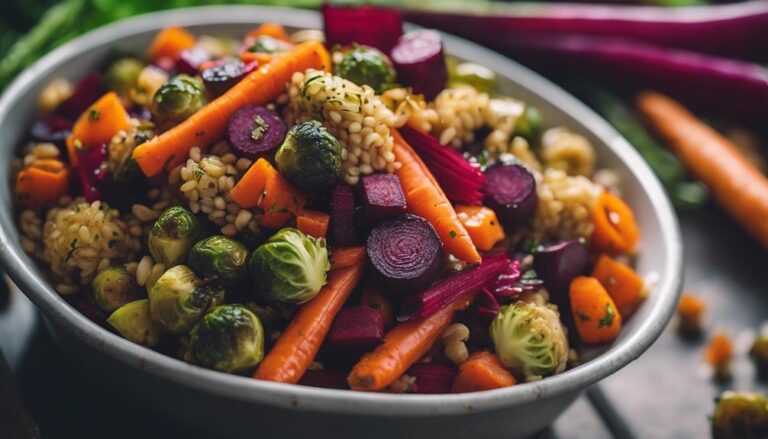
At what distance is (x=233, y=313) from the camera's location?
2.52 metres

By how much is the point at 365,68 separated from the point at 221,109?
0.61 meters

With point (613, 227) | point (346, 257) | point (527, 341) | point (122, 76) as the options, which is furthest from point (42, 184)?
point (613, 227)

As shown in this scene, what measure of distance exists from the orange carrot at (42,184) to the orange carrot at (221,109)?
51cm

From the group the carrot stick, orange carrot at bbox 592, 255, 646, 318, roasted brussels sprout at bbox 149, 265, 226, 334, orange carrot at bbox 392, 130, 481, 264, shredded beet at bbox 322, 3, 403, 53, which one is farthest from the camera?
the carrot stick

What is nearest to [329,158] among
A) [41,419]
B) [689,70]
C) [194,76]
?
[194,76]

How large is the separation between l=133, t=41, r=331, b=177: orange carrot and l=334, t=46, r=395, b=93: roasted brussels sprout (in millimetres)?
93

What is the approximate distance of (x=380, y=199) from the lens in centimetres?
276

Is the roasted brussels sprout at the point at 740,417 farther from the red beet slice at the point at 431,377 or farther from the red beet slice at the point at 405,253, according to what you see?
the red beet slice at the point at 405,253

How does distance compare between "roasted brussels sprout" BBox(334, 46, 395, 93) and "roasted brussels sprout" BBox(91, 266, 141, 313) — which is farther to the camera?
"roasted brussels sprout" BBox(334, 46, 395, 93)

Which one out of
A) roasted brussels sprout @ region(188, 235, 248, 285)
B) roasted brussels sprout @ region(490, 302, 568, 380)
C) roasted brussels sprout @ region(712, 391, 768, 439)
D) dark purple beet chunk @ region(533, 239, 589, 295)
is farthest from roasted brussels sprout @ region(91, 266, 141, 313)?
roasted brussels sprout @ region(712, 391, 768, 439)

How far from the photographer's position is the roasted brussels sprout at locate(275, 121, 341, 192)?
104 inches

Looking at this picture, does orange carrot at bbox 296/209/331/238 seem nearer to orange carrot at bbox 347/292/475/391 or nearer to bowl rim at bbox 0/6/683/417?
orange carrot at bbox 347/292/475/391

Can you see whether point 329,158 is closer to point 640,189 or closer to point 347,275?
point 347,275

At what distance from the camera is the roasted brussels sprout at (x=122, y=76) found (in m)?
3.64
